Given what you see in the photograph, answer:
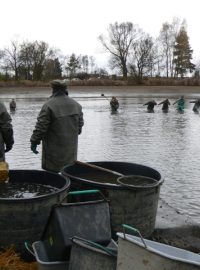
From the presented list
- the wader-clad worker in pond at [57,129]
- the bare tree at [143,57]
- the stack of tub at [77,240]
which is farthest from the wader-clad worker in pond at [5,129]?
the bare tree at [143,57]

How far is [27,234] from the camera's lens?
4.79 meters

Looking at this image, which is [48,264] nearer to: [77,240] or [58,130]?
[77,240]

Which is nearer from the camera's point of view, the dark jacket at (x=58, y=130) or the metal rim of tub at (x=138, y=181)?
the metal rim of tub at (x=138, y=181)

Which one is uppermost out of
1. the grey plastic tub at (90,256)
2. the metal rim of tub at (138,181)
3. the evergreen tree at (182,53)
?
the evergreen tree at (182,53)

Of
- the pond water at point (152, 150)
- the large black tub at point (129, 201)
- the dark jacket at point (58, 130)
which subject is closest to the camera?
the large black tub at point (129, 201)

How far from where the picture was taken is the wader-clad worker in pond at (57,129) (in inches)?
259

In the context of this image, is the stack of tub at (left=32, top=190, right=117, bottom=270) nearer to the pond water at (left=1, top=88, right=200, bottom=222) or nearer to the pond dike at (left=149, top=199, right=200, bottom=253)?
the pond dike at (left=149, top=199, right=200, bottom=253)

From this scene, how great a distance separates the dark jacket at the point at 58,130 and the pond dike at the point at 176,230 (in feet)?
5.39

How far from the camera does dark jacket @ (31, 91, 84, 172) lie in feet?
21.6

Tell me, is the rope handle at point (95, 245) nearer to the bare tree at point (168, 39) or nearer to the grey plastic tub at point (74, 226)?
the grey plastic tub at point (74, 226)

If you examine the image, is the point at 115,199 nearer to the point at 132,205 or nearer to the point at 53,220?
the point at 132,205

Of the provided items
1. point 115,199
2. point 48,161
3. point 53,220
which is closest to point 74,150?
point 48,161

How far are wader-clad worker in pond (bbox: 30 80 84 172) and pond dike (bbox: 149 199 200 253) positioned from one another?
164 centimetres

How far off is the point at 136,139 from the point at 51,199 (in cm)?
1162
